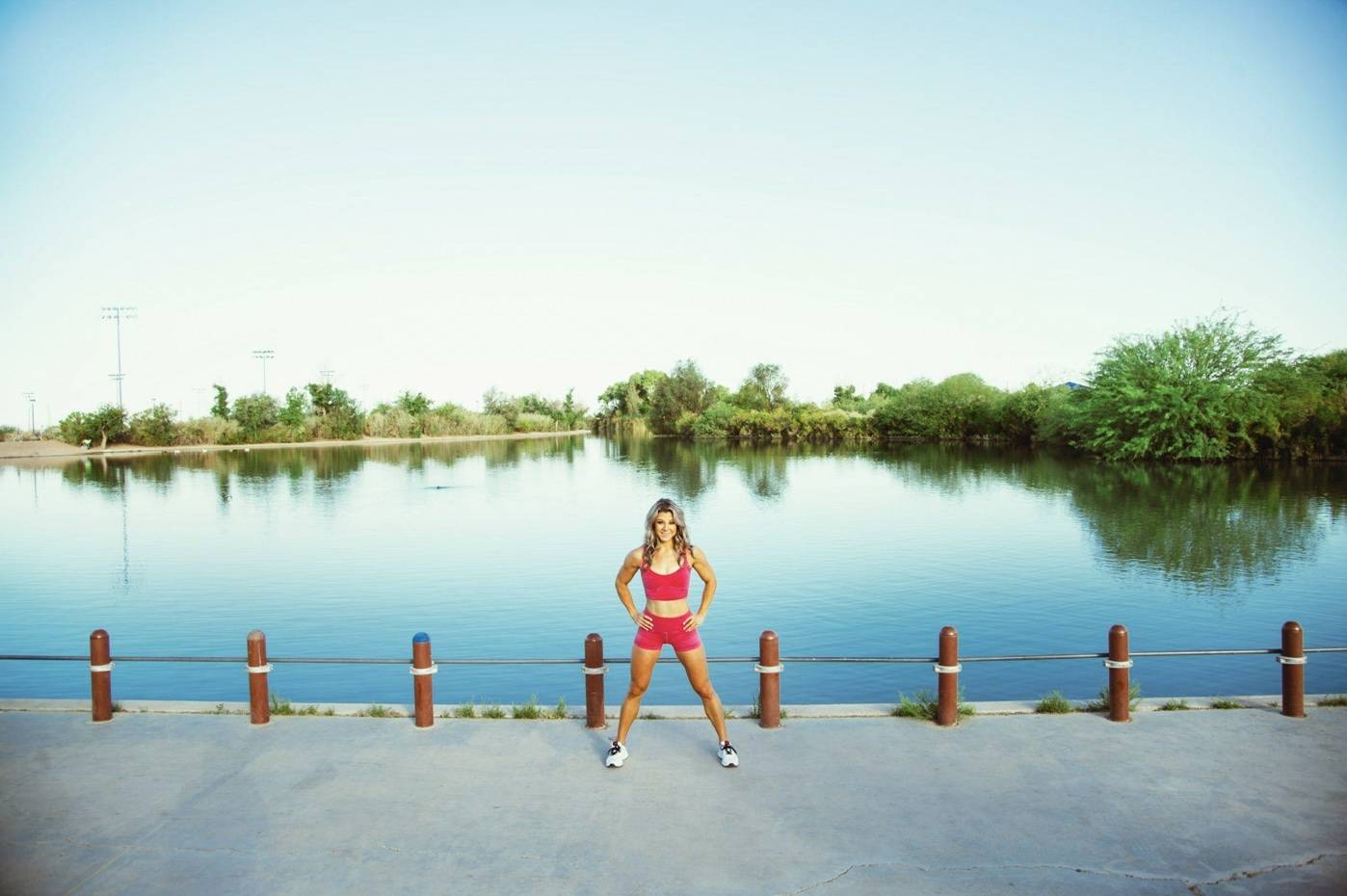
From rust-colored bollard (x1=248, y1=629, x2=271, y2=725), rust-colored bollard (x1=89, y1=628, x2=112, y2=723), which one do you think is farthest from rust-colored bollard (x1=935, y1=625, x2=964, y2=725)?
rust-colored bollard (x1=89, y1=628, x2=112, y2=723)

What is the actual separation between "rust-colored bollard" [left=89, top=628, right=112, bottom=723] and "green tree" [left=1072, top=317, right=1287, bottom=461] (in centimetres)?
5098

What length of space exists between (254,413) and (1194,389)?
75.2m

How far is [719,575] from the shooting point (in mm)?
21078

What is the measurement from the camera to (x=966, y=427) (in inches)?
3147

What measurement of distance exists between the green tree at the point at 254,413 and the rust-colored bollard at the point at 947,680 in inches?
3533

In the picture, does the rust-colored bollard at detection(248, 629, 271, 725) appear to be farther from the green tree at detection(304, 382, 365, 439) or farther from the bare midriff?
the green tree at detection(304, 382, 365, 439)

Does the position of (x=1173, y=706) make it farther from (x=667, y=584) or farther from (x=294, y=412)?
(x=294, y=412)

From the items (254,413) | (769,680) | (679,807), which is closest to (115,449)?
(254,413)

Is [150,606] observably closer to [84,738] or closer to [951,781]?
[84,738]

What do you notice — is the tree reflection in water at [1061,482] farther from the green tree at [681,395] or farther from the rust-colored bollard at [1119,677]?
the green tree at [681,395]

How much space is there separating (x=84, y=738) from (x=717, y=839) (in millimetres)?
5328

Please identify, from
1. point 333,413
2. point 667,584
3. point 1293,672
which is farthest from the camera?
point 333,413

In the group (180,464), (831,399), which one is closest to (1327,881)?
(180,464)

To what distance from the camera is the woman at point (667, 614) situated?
6.88m
